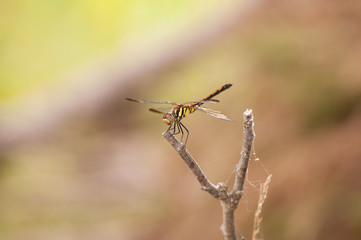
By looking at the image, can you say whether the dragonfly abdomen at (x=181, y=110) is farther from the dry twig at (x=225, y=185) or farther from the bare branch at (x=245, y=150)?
the bare branch at (x=245, y=150)

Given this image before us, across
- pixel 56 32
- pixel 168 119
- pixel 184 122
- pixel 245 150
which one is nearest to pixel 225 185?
pixel 245 150

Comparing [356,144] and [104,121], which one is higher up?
[104,121]

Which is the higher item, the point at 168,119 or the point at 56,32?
the point at 56,32

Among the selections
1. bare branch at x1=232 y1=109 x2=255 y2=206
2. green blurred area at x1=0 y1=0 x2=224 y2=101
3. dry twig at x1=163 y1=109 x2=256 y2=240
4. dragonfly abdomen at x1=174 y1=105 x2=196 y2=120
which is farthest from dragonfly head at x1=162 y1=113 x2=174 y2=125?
green blurred area at x1=0 y1=0 x2=224 y2=101

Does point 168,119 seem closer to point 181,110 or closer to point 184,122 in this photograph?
point 181,110

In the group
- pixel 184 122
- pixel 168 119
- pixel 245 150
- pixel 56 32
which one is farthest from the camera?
pixel 56 32

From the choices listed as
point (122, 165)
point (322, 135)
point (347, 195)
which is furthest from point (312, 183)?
point (122, 165)

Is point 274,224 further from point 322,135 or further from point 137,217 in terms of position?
point 137,217

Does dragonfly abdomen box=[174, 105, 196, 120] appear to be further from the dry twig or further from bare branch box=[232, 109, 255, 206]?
bare branch box=[232, 109, 255, 206]
